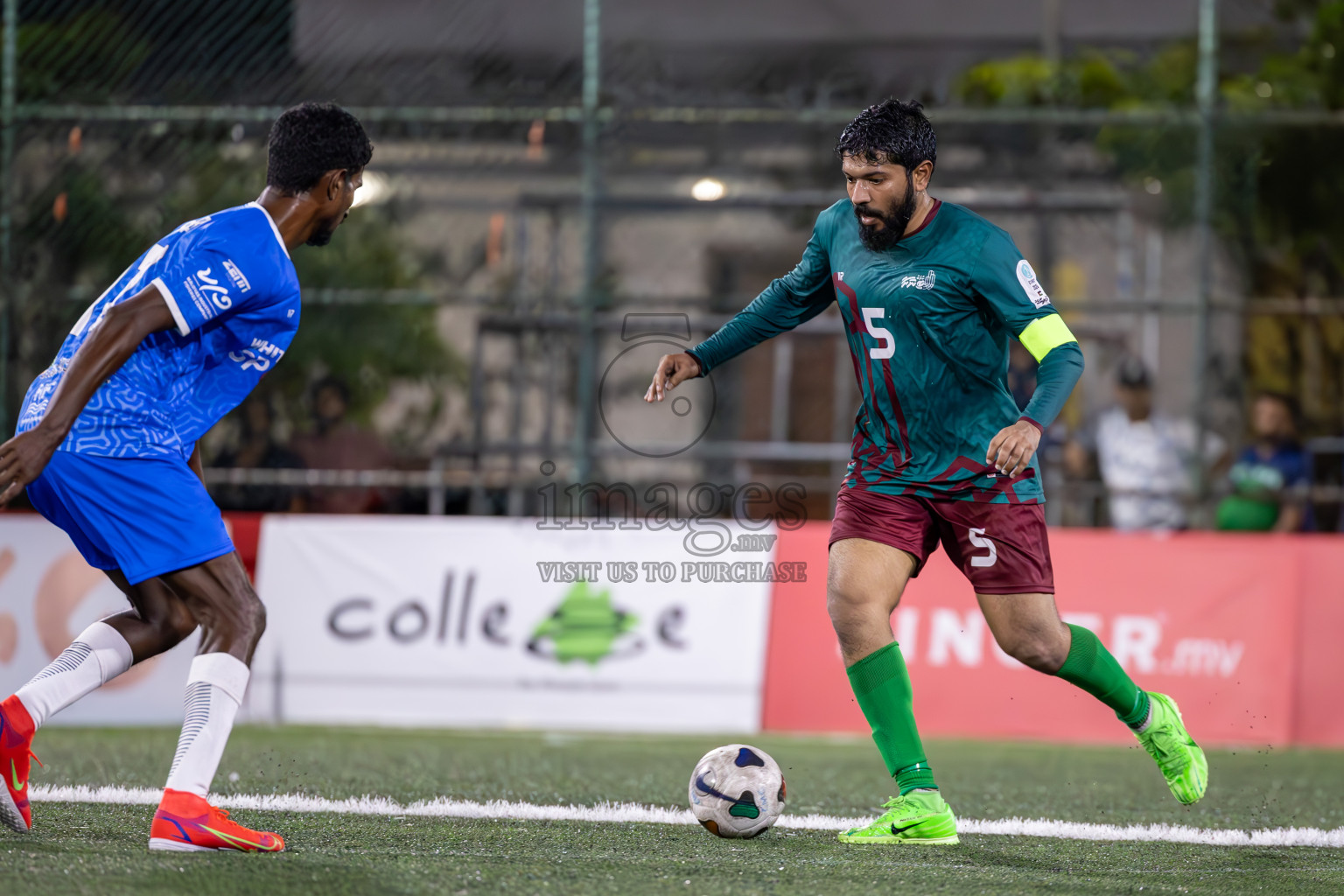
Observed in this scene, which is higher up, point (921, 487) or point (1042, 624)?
point (921, 487)

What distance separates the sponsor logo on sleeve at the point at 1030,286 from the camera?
468cm

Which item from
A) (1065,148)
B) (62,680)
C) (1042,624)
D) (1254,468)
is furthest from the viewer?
(1065,148)

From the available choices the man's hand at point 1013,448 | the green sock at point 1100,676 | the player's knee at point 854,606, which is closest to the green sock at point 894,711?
the player's knee at point 854,606

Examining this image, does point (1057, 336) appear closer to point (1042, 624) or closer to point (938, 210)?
point (938, 210)

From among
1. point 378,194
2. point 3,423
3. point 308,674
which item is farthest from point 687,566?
point 3,423

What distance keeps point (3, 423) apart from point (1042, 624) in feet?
27.7

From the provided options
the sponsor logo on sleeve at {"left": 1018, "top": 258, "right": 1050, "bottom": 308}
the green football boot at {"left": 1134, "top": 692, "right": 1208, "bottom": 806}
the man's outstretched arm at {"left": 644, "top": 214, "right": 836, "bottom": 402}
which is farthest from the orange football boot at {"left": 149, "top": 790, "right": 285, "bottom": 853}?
the green football boot at {"left": 1134, "top": 692, "right": 1208, "bottom": 806}

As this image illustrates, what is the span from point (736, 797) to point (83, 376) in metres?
2.27

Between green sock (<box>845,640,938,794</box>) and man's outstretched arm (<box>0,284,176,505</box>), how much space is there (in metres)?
2.37

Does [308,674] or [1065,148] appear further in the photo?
[1065,148]

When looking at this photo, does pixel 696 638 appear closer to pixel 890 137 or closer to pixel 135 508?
pixel 890 137

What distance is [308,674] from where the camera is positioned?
9.21 m

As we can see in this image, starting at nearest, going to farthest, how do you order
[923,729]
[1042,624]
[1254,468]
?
[1042,624], [923,729], [1254,468]

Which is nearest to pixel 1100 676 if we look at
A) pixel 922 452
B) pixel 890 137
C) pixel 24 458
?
pixel 922 452
